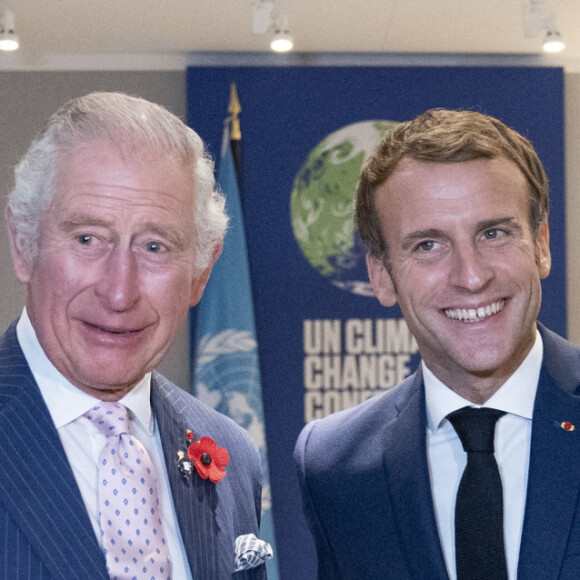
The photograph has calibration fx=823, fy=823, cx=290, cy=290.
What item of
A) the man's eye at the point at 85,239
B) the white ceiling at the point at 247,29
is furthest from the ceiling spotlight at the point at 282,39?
the man's eye at the point at 85,239

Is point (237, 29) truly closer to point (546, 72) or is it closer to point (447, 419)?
point (546, 72)

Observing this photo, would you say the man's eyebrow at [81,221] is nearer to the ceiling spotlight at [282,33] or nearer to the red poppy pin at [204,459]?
the red poppy pin at [204,459]

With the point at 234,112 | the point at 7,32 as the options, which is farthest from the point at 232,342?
the point at 7,32

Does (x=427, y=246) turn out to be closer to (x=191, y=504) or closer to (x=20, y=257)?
(x=191, y=504)

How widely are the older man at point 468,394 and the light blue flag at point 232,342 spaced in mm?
2644

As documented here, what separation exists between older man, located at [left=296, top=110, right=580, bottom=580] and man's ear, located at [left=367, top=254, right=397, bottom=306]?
0.10 ft

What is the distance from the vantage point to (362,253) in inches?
191

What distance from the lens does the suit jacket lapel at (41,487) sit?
139 cm

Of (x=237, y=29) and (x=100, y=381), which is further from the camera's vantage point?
(x=237, y=29)

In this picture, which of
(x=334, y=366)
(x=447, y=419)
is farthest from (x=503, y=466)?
(x=334, y=366)

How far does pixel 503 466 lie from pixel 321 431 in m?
0.54

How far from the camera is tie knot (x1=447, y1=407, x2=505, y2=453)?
1.73 meters

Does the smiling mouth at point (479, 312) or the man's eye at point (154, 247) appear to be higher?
the man's eye at point (154, 247)

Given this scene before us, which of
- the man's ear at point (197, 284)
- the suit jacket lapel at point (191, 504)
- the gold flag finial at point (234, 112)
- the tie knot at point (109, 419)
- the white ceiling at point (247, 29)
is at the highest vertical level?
the white ceiling at point (247, 29)
